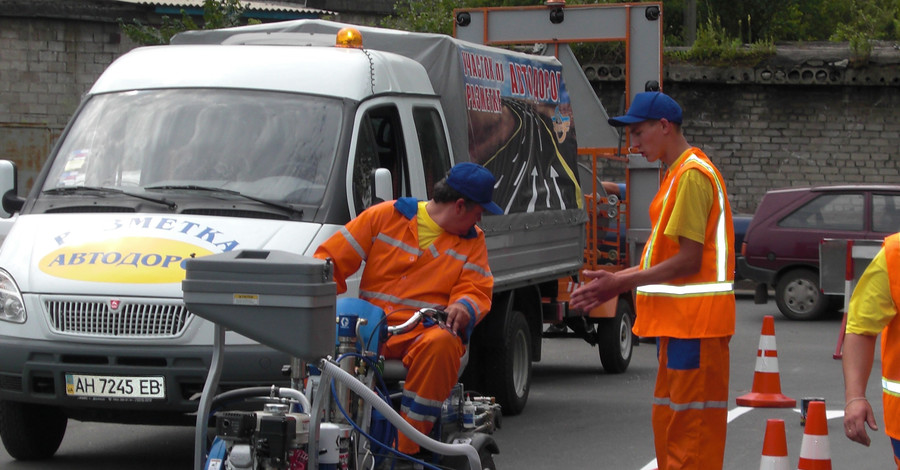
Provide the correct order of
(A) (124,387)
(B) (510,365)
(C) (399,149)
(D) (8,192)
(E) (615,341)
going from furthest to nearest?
(E) (615,341) → (B) (510,365) → (C) (399,149) → (D) (8,192) → (A) (124,387)

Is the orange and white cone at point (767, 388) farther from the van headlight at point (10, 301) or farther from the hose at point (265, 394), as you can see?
the hose at point (265, 394)

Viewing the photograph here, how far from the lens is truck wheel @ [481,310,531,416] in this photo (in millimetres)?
9539

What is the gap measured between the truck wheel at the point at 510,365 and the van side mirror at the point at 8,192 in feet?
11.2

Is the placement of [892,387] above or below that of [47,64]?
below

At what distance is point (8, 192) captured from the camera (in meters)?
8.09

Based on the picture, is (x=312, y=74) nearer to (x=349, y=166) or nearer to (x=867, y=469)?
(x=349, y=166)

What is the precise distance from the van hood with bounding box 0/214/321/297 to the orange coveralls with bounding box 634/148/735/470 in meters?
2.41

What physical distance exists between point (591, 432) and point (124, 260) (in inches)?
148

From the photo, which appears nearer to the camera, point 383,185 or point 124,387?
point 124,387

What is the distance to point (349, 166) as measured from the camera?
304 inches

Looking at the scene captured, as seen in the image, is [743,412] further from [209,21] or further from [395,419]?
[209,21]

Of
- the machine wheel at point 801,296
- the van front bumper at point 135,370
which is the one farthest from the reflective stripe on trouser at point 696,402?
the machine wheel at point 801,296

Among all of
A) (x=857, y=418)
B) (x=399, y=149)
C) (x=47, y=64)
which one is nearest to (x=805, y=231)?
(x=399, y=149)

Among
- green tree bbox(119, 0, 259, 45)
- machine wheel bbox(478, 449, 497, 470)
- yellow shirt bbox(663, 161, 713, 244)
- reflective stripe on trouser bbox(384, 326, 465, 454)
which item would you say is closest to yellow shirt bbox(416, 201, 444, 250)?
reflective stripe on trouser bbox(384, 326, 465, 454)
